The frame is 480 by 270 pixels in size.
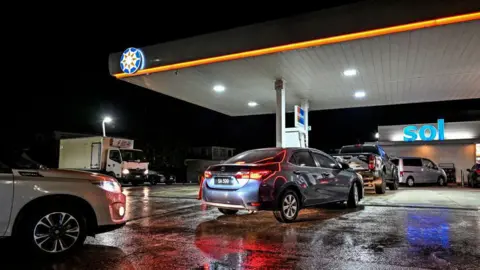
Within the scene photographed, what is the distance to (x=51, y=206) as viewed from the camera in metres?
5.04

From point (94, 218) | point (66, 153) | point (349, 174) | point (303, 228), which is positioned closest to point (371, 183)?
point (349, 174)

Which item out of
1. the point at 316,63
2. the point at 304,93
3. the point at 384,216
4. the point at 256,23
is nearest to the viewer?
the point at 384,216

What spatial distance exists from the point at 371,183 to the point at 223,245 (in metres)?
9.21

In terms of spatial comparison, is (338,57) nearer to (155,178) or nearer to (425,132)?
(425,132)

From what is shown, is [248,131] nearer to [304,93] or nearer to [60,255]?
[304,93]

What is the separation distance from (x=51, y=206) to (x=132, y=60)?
8741 millimetres

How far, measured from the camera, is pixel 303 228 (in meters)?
7.04

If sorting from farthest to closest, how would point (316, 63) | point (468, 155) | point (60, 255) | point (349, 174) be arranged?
point (468, 155) < point (316, 63) < point (349, 174) < point (60, 255)

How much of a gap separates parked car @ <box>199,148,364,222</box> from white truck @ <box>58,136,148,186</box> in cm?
1494

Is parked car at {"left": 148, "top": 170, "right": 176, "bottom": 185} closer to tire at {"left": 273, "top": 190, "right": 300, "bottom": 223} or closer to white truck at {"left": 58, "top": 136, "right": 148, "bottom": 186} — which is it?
white truck at {"left": 58, "top": 136, "right": 148, "bottom": 186}

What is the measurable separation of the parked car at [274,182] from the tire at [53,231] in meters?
2.87

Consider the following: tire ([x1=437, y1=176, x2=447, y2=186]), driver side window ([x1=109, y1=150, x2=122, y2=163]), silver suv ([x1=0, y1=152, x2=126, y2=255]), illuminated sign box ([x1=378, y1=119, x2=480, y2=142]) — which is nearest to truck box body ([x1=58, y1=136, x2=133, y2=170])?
driver side window ([x1=109, y1=150, x2=122, y2=163])

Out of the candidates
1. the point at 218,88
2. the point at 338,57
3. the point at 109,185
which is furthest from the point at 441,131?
the point at 109,185

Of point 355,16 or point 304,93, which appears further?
point 304,93
